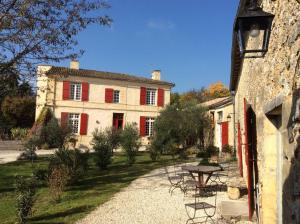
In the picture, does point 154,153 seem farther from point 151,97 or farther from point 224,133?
point 151,97

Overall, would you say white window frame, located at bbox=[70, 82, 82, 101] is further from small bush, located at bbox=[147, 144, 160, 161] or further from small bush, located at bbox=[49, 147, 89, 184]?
small bush, located at bbox=[49, 147, 89, 184]

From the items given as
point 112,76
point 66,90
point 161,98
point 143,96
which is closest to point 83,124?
point 66,90

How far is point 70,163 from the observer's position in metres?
10.2

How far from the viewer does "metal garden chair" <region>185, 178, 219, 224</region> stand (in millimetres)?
6089

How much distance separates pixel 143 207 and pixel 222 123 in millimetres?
13213

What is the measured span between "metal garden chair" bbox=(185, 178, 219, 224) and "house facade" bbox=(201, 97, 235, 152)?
902 centimetres

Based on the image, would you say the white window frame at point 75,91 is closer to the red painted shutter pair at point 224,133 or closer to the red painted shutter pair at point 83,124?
the red painted shutter pair at point 83,124

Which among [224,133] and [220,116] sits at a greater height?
[220,116]

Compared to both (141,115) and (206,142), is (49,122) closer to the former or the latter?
(141,115)

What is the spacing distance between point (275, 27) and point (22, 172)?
11174mm

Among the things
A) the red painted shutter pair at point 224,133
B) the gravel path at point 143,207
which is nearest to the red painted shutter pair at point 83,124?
the red painted shutter pair at point 224,133

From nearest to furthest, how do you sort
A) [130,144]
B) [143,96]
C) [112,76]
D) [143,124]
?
[130,144] < [112,76] < [143,124] < [143,96]

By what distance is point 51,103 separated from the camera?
23469 mm

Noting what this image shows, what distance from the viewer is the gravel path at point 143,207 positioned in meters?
6.22
